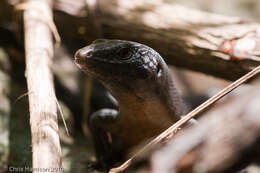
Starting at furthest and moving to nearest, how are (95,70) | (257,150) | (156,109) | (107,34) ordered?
1. (107,34)
2. (156,109)
3. (95,70)
4. (257,150)

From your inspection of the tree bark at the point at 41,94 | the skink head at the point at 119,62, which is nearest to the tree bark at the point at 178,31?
the tree bark at the point at 41,94

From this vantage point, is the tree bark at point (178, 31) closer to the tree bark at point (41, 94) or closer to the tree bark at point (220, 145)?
the tree bark at point (41, 94)

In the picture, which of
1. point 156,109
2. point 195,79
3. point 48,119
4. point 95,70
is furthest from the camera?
point 195,79

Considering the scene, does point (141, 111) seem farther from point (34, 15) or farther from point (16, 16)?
point (16, 16)

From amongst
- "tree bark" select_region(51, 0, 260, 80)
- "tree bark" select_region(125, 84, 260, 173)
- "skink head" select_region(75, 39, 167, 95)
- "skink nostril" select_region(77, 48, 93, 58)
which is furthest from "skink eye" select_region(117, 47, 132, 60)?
"tree bark" select_region(125, 84, 260, 173)

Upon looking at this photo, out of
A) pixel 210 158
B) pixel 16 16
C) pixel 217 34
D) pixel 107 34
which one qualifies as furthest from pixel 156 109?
pixel 16 16

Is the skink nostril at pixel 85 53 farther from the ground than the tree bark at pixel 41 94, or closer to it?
farther from the ground

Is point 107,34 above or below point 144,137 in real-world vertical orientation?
above
